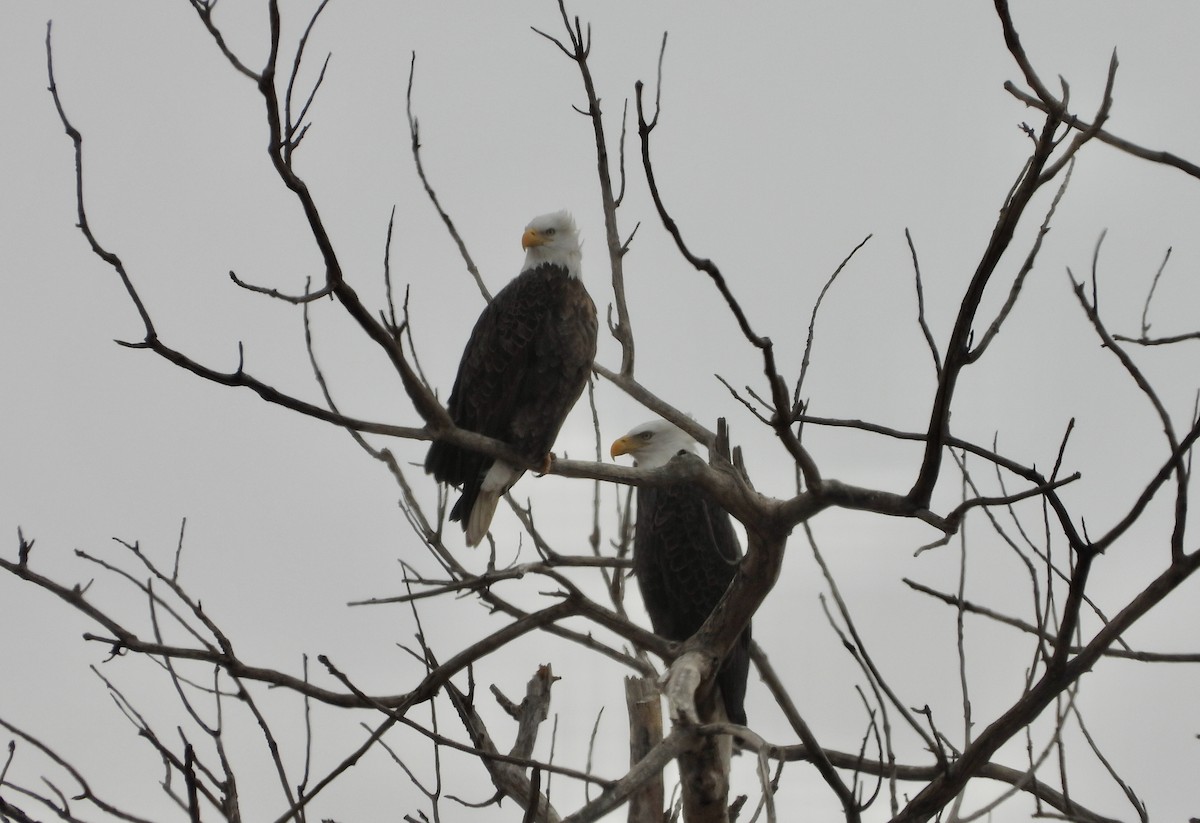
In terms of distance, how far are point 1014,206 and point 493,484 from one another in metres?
3.26

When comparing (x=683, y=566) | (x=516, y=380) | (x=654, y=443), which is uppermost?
(x=654, y=443)

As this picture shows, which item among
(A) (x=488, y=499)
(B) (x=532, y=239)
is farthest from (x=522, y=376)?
(B) (x=532, y=239)

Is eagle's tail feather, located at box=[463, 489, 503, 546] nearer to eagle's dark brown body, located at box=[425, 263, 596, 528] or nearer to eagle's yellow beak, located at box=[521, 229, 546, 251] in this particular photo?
eagle's dark brown body, located at box=[425, 263, 596, 528]

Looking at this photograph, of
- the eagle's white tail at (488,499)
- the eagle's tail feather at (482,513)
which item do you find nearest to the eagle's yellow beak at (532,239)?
the eagle's white tail at (488,499)

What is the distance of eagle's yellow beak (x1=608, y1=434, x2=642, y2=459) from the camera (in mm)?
6262

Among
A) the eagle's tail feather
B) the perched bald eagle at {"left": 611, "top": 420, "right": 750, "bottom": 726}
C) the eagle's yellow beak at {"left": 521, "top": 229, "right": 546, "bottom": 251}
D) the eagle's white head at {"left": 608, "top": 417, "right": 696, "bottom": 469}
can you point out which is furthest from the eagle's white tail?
the eagle's white head at {"left": 608, "top": 417, "right": 696, "bottom": 469}

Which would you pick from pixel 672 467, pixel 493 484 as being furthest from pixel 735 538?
pixel 672 467

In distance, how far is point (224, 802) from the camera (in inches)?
110

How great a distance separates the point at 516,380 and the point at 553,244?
2.67 ft

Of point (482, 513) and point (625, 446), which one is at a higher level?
point (625, 446)

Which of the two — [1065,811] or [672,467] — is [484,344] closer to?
[672,467]

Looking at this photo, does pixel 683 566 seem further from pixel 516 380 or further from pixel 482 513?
pixel 516 380

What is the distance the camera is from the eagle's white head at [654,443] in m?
6.29

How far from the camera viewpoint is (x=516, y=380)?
4719 mm
